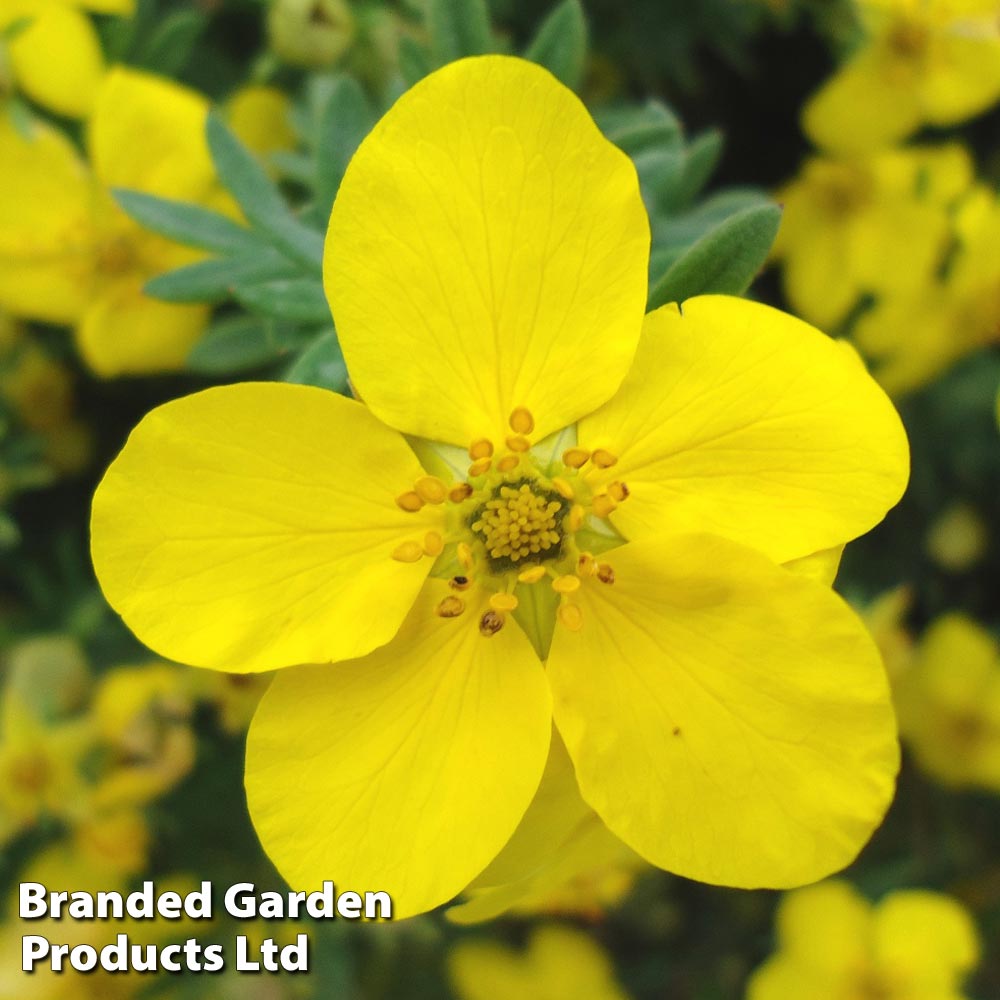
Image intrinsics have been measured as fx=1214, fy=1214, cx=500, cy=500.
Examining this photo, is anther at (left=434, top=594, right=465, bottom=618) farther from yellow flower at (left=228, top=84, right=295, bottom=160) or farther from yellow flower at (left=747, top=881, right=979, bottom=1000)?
yellow flower at (left=747, top=881, right=979, bottom=1000)

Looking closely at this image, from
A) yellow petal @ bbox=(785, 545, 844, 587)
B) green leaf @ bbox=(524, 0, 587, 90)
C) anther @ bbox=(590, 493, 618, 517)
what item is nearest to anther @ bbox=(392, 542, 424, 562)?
anther @ bbox=(590, 493, 618, 517)

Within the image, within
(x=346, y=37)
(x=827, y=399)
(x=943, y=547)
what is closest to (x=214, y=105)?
(x=346, y=37)

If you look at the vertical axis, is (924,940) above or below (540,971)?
above

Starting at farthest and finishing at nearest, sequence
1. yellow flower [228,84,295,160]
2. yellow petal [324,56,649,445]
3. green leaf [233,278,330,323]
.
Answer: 1. yellow flower [228,84,295,160]
2. green leaf [233,278,330,323]
3. yellow petal [324,56,649,445]

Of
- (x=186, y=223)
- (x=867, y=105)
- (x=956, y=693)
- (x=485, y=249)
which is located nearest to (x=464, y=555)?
(x=485, y=249)

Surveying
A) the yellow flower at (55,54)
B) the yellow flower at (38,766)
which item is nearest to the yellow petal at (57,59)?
the yellow flower at (55,54)

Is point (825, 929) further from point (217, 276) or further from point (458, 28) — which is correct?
point (458, 28)

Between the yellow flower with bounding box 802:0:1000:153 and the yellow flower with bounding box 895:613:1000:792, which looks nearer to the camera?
the yellow flower with bounding box 802:0:1000:153
